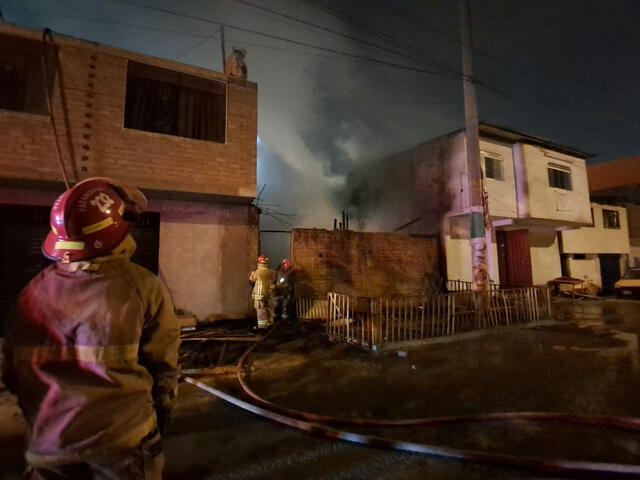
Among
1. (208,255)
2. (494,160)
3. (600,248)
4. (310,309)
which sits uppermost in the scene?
(494,160)

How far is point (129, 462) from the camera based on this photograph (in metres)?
1.31

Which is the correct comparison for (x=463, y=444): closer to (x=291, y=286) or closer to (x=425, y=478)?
(x=425, y=478)

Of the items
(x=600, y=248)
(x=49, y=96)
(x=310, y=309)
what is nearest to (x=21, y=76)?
(x=49, y=96)

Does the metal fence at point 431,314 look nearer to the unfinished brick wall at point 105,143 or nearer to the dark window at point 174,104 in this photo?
the unfinished brick wall at point 105,143

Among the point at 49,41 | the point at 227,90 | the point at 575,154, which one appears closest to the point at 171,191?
the point at 227,90

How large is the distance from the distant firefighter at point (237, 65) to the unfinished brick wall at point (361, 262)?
4638mm

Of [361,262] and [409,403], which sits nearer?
[409,403]

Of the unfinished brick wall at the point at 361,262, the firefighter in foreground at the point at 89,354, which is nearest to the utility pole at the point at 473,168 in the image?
the unfinished brick wall at the point at 361,262

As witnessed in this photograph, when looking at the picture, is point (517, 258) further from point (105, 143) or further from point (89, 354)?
point (89, 354)

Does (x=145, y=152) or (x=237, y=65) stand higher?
(x=237, y=65)

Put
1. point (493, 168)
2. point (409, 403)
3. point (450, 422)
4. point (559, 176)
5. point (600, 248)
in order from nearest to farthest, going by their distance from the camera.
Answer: point (450, 422) → point (409, 403) → point (493, 168) → point (559, 176) → point (600, 248)

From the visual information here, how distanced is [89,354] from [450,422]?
11.8 ft

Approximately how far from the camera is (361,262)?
35.5 feet

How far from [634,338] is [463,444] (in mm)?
7154
